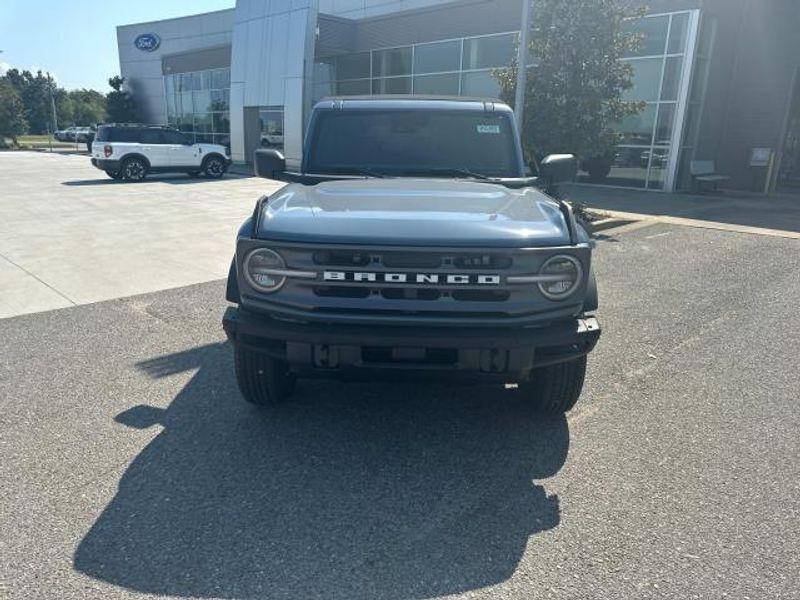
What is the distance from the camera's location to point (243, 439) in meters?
3.45

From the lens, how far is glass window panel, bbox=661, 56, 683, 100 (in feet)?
55.7

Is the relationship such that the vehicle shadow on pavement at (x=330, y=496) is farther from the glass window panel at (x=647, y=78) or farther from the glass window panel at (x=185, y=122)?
the glass window panel at (x=185, y=122)

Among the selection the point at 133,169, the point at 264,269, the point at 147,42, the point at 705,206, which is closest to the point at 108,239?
the point at 264,269

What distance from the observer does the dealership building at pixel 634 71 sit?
17.4 metres

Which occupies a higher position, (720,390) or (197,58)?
(197,58)

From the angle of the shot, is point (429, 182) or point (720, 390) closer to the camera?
point (429, 182)

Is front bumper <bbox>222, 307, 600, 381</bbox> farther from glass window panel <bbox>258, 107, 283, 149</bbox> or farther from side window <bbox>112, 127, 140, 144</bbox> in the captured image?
glass window panel <bbox>258, 107, 283, 149</bbox>

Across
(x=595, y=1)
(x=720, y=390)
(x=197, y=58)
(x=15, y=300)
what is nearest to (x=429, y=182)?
(x=720, y=390)

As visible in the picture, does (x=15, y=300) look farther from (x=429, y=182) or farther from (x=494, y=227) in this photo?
(x=494, y=227)

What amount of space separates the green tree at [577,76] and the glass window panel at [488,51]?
842cm

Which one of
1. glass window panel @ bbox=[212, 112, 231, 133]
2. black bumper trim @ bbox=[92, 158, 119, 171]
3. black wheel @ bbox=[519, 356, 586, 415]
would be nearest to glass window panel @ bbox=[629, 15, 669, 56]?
black bumper trim @ bbox=[92, 158, 119, 171]

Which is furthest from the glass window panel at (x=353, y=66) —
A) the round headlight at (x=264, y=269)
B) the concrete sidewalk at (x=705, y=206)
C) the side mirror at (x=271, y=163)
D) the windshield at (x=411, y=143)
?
the round headlight at (x=264, y=269)

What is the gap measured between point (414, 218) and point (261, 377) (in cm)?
138

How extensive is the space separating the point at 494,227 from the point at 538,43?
414 inches
